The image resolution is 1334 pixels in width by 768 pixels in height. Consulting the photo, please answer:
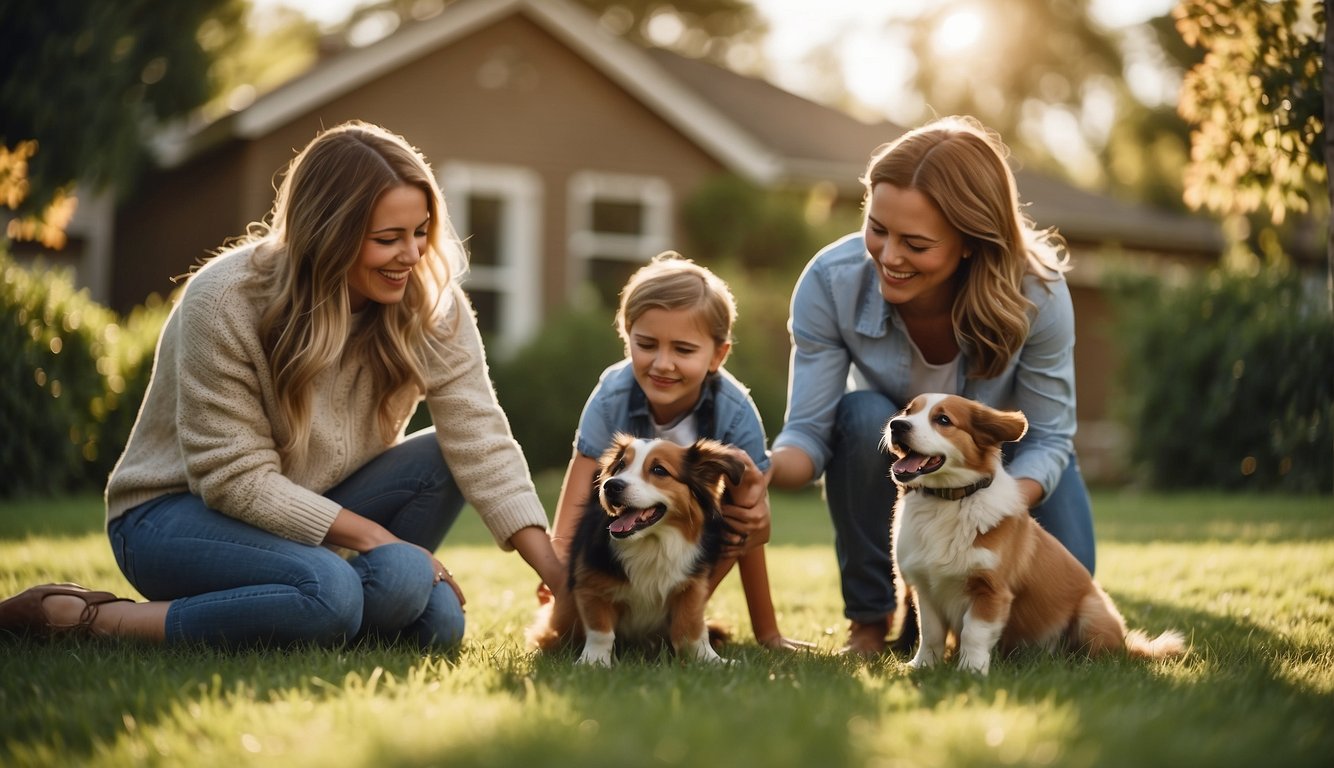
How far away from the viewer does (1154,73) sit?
30031 mm

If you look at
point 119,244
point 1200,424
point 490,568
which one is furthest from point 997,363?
point 119,244

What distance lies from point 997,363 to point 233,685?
268cm

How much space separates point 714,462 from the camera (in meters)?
3.88

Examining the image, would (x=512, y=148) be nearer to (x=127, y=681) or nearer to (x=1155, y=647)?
(x=1155, y=647)

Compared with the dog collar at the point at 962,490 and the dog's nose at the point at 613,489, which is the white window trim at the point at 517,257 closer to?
the dog's nose at the point at 613,489

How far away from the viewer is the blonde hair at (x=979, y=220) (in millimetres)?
4004

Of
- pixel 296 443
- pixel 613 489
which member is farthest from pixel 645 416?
pixel 296 443

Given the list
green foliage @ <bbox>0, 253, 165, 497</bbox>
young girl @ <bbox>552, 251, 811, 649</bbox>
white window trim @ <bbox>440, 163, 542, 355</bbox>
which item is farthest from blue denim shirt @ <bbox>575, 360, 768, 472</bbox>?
white window trim @ <bbox>440, 163, 542, 355</bbox>

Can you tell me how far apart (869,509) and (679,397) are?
794 millimetres

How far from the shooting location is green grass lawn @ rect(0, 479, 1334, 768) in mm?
2484

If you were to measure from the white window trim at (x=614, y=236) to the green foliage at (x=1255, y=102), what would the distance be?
10231mm

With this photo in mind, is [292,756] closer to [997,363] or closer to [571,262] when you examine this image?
[997,363]

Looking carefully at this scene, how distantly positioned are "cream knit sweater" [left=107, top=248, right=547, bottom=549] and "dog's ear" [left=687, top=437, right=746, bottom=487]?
66 centimetres

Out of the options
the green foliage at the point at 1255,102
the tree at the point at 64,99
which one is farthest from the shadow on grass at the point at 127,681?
the tree at the point at 64,99
